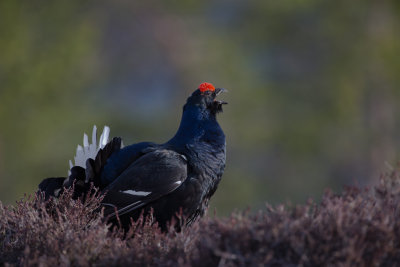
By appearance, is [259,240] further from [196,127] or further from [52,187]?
[52,187]

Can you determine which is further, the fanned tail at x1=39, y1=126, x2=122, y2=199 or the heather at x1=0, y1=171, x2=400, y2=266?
the fanned tail at x1=39, y1=126, x2=122, y2=199

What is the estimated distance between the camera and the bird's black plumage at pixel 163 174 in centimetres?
374

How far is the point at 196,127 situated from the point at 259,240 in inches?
79.2

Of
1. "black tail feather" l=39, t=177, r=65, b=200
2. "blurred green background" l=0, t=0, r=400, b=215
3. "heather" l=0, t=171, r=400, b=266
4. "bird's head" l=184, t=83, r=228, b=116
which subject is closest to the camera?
"heather" l=0, t=171, r=400, b=266

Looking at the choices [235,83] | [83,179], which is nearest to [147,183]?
[83,179]

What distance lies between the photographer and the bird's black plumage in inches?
147

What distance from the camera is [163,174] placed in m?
3.74

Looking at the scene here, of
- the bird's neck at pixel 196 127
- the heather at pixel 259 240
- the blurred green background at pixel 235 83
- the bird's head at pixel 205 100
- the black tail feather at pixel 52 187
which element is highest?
the blurred green background at pixel 235 83

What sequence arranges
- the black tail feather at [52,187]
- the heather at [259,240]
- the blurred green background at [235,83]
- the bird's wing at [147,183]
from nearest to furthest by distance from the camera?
the heather at [259,240], the bird's wing at [147,183], the black tail feather at [52,187], the blurred green background at [235,83]

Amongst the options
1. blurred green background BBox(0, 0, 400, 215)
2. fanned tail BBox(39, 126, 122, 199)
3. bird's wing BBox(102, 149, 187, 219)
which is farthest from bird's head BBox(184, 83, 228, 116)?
blurred green background BBox(0, 0, 400, 215)

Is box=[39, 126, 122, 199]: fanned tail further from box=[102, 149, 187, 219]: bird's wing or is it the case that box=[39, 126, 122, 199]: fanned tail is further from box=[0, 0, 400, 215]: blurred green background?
box=[0, 0, 400, 215]: blurred green background

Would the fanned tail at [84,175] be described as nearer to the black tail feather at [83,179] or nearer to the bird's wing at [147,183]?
the black tail feather at [83,179]

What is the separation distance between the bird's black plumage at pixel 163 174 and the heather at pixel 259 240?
79cm

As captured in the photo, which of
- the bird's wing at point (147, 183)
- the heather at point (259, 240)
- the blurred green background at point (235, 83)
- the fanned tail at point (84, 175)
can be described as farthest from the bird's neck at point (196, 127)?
the blurred green background at point (235, 83)
